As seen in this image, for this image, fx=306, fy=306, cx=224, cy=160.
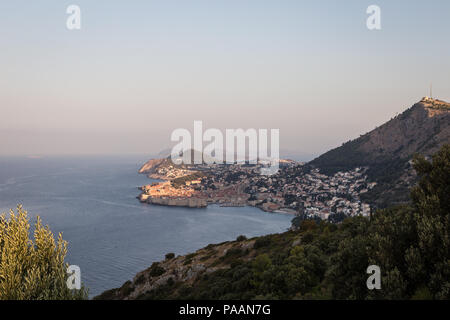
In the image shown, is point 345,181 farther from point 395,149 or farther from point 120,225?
point 120,225

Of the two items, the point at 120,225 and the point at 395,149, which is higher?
the point at 395,149

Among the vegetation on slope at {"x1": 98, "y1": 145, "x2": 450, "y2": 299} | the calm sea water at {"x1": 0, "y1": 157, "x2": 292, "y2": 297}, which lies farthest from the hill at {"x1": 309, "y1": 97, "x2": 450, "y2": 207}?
the vegetation on slope at {"x1": 98, "y1": 145, "x2": 450, "y2": 299}

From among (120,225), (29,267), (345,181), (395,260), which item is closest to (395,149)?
(345,181)

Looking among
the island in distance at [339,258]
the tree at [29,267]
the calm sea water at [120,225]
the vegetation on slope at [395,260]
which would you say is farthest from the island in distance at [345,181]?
the tree at [29,267]

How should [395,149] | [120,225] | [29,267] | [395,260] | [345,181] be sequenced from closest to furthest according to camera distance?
1. [395,260]
2. [29,267]
3. [120,225]
4. [395,149]
5. [345,181]

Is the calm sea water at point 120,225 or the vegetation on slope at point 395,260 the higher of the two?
the vegetation on slope at point 395,260

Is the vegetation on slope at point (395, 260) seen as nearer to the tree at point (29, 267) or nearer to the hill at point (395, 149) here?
the tree at point (29, 267)

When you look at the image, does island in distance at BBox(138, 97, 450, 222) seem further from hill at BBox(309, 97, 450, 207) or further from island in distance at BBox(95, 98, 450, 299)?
island in distance at BBox(95, 98, 450, 299)
